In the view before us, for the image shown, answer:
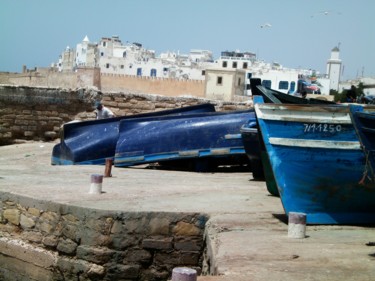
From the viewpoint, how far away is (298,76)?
67.0 m

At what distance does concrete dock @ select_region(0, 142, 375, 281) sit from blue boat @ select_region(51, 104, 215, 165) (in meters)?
0.40

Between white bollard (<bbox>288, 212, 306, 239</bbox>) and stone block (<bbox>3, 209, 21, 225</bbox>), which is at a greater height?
white bollard (<bbox>288, 212, 306, 239</bbox>)

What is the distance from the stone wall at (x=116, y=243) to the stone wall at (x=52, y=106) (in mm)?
6903

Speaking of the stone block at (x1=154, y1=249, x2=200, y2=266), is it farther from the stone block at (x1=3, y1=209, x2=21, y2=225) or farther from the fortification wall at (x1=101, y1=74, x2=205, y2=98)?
the fortification wall at (x1=101, y1=74, x2=205, y2=98)

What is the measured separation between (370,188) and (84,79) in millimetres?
42379

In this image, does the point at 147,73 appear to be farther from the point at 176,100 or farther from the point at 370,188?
the point at 370,188

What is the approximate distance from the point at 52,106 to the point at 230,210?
7923mm

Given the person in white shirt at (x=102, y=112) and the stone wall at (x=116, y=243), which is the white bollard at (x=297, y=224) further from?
the person in white shirt at (x=102, y=112)

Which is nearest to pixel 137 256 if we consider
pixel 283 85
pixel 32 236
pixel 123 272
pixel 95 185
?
pixel 123 272

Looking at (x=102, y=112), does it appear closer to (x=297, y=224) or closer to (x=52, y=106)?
(x=52, y=106)

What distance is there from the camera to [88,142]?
420 inches

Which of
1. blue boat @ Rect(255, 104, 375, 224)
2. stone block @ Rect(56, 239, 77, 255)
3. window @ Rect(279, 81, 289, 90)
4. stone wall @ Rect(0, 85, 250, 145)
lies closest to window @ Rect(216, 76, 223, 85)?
window @ Rect(279, 81, 289, 90)

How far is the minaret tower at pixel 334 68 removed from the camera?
82250 millimetres

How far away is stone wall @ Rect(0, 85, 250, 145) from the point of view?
13.2 m
